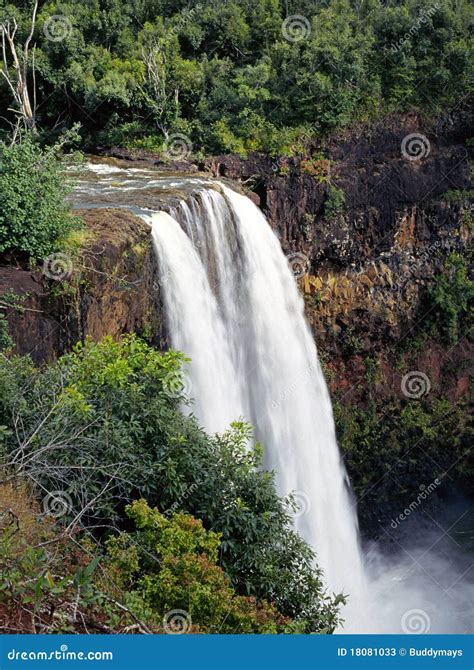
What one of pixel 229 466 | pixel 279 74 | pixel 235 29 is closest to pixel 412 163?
pixel 279 74

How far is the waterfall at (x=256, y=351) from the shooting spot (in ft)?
47.5

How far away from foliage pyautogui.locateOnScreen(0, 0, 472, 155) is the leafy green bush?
33.2 ft

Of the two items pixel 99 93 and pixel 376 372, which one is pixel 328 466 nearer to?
pixel 376 372

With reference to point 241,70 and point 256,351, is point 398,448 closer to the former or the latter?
point 256,351

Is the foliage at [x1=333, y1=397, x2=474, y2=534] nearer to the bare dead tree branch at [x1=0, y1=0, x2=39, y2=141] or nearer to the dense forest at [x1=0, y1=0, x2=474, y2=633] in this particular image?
the dense forest at [x1=0, y1=0, x2=474, y2=633]

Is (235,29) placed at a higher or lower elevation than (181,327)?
higher

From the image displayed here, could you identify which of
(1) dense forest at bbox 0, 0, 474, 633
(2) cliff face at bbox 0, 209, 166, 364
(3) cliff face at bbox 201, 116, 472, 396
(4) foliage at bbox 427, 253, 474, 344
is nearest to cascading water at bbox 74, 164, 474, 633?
(2) cliff face at bbox 0, 209, 166, 364

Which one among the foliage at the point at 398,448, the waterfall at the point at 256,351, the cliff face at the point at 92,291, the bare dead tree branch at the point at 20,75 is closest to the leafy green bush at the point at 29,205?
the cliff face at the point at 92,291

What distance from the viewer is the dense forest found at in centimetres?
805

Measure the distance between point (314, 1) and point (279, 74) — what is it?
4797 millimetres

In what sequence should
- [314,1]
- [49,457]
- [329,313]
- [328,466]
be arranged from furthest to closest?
1. [314,1]
2. [329,313]
3. [328,466]
4. [49,457]

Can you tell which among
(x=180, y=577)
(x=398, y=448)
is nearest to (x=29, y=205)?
(x=180, y=577)

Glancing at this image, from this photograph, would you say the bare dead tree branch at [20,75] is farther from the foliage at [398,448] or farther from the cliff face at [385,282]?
the foliage at [398,448]

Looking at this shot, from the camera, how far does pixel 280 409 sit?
57.9 ft
